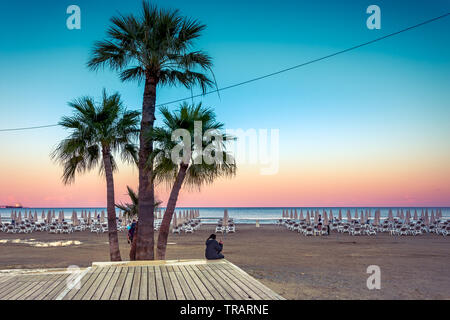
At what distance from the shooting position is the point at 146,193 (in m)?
10.7

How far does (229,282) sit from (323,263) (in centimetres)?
733

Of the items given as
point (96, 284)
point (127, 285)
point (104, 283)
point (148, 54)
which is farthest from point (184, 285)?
point (148, 54)

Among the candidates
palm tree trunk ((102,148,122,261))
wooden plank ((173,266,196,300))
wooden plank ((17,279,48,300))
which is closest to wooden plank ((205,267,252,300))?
wooden plank ((173,266,196,300))

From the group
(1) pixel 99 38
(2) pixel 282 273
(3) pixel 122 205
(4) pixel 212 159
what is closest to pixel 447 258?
(2) pixel 282 273

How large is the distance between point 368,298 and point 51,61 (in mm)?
16233

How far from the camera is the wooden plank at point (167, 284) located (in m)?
5.57

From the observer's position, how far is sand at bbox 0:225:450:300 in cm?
868

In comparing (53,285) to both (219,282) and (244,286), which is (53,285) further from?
(244,286)

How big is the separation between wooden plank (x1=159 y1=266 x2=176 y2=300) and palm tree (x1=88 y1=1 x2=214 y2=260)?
9.79 feet

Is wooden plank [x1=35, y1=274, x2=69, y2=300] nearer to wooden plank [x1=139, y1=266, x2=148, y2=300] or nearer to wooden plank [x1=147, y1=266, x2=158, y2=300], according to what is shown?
wooden plank [x1=139, y1=266, x2=148, y2=300]

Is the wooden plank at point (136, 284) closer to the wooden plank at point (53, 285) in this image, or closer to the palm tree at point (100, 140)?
the wooden plank at point (53, 285)

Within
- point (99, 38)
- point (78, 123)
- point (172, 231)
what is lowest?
point (172, 231)
